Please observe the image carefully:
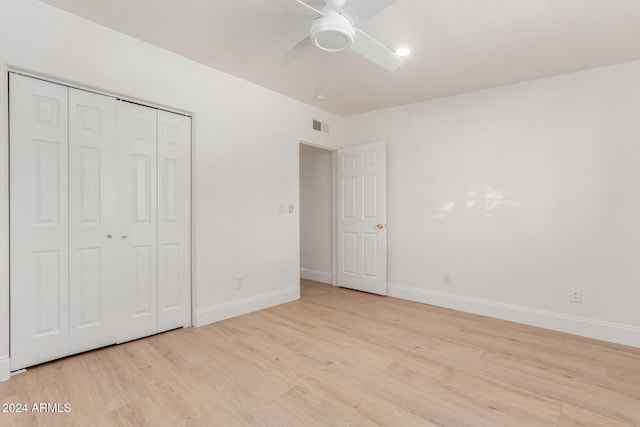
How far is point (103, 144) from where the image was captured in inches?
101

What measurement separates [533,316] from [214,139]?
3.74m

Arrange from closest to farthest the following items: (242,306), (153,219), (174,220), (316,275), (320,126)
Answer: (153,219) → (174,220) → (242,306) → (320,126) → (316,275)

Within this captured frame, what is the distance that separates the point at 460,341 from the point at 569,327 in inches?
47.0

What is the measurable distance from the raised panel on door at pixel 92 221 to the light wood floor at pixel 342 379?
9.5 inches

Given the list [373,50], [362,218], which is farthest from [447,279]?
[373,50]

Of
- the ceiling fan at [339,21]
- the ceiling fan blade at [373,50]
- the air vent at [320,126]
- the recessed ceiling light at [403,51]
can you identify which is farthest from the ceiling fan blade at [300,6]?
the air vent at [320,126]

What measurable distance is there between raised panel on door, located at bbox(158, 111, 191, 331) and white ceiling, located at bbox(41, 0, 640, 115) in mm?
725

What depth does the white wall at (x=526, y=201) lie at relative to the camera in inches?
114

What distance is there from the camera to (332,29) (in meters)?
1.88

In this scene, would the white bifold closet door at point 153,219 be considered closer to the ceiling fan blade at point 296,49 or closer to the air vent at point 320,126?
the ceiling fan blade at point 296,49

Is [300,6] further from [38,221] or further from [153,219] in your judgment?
[38,221]

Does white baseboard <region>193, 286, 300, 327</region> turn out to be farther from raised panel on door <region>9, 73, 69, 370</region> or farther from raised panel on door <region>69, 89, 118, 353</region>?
raised panel on door <region>9, 73, 69, 370</region>

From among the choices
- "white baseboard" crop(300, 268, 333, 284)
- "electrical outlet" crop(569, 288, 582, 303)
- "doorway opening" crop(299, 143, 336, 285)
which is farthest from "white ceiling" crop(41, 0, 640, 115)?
"white baseboard" crop(300, 268, 333, 284)

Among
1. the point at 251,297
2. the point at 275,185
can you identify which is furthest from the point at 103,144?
the point at 251,297
